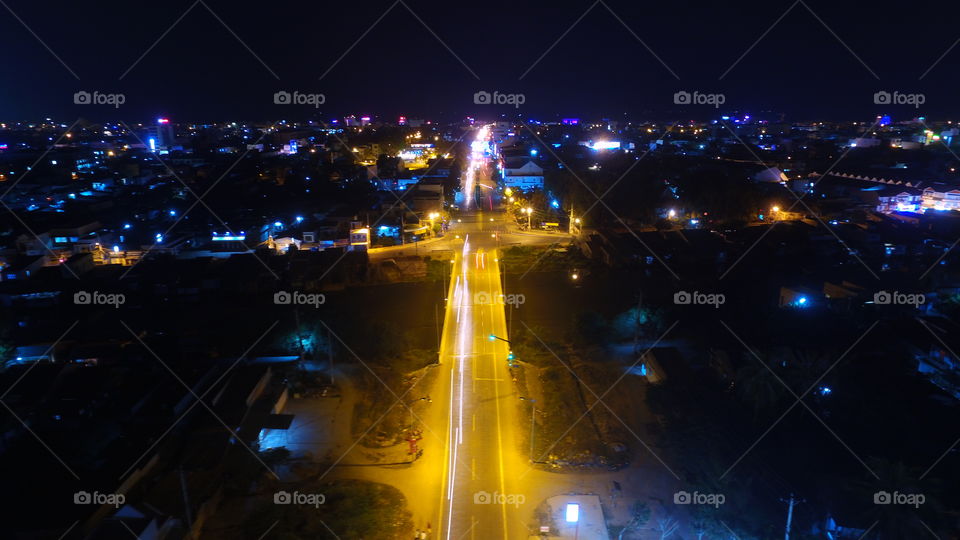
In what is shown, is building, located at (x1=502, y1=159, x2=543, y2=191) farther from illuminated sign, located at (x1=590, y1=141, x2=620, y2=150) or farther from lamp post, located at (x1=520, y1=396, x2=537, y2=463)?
illuminated sign, located at (x1=590, y1=141, x2=620, y2=150)

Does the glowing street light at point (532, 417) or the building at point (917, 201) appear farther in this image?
the building at point (917, 201)

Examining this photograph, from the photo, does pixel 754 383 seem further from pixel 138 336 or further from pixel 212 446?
pixel 138 336

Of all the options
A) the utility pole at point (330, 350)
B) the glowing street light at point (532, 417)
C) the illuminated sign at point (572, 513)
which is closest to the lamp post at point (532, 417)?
the glowing street light at point (532, 417)

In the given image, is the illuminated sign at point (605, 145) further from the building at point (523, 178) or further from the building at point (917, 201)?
the building at point (917, 201)

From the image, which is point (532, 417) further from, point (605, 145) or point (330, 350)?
point (605, 145)

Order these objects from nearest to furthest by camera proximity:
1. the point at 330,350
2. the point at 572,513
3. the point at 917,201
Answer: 1. the point at 572,513
2. the point at 330,350
3. the point at 917,201

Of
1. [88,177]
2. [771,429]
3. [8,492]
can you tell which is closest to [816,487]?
[771,429]

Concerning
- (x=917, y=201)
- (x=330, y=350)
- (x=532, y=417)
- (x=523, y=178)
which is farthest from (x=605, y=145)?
(x=532, y=417)

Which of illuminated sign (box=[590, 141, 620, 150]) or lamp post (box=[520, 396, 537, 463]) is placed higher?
illuminated sign (box=[590, 141, 620, 150])

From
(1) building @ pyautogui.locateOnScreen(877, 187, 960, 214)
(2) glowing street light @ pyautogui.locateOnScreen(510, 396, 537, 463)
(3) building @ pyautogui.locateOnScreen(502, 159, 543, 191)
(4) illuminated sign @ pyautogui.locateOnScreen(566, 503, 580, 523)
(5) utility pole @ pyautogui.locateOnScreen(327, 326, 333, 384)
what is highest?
(3) building @ pyautogui.locateOnScreen(502, 159, 543, 191)

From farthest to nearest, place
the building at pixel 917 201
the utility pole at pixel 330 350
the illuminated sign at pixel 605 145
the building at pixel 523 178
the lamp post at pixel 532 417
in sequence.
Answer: the illuminated sign at pixel 605 145
the building at pixel 523 178
the building at pixel 917 201
the utility pole at pixel 330 350
the lamp post at pixel 532 417

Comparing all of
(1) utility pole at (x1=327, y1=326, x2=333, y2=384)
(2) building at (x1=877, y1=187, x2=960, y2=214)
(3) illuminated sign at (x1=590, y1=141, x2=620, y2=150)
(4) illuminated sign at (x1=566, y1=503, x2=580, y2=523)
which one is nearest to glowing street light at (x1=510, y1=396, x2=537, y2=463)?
(4) illuminated sign at (x1=566, y1=503, x2=580, y2=523)

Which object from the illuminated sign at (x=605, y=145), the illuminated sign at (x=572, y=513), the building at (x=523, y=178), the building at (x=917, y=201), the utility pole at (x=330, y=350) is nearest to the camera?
the illuminated sign at (x=572, y=513)
